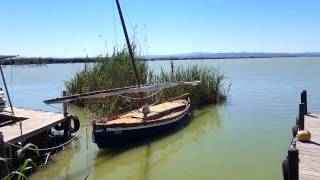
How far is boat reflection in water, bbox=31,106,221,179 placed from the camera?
12.0m

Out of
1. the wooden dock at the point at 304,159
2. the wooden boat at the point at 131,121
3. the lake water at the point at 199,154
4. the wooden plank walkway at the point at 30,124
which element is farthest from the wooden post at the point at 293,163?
the wooden boat at the point at 131,121

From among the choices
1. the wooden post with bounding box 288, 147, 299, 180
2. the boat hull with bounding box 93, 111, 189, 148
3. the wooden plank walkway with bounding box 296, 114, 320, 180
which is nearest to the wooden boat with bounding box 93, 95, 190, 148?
the boat hull with bounding box 93, 111, 189, 148

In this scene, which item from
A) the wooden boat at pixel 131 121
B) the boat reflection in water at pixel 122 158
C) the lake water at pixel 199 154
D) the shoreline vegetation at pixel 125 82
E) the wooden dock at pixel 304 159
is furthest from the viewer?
the shoreline vegetation at pixel 125 82

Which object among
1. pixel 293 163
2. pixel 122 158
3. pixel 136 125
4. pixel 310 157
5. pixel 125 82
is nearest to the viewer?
pixel 293 163

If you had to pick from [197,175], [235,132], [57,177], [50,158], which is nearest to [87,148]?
[50,158]

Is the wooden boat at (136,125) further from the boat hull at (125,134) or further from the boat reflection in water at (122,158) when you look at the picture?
the boat reflection in water at (122,158)

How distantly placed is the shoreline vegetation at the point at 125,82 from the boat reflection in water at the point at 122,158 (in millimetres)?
2427

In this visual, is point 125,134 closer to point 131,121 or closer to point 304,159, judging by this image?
point 131,121

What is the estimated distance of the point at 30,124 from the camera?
44.6ft

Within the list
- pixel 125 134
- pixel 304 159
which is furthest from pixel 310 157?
pixel 125 134

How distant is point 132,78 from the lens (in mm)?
20703

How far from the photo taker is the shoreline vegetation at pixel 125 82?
19156 mm

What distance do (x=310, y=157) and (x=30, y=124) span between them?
8.79 meters

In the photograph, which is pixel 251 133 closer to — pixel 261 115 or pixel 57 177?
pixel 261 115
